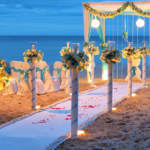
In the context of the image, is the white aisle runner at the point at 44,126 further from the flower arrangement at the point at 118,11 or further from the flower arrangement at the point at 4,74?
the flower arrangement at the point at 118,11

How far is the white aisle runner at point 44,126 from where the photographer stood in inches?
196

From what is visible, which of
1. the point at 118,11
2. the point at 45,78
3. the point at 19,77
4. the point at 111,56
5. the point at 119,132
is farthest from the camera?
the point at 118,11

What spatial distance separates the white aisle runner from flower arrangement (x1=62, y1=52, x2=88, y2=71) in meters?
1.14

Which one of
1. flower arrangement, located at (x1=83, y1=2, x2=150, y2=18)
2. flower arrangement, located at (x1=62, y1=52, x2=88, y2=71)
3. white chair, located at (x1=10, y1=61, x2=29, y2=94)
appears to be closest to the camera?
flower arrangement, located at (x1=62, y1=52, x2=88, y2=71)

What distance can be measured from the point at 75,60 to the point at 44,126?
4.68ft

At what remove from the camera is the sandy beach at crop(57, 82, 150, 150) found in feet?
15.8

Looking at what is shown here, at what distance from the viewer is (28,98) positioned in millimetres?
9109

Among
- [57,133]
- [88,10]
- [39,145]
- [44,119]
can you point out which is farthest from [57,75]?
[39,145]

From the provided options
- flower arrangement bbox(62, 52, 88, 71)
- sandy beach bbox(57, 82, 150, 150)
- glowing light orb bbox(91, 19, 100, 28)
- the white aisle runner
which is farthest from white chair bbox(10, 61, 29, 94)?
flower arrangement bbox(62, 52, 88, 71)

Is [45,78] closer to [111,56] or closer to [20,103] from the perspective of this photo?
[20,103]

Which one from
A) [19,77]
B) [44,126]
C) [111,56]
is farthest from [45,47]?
[44,126]

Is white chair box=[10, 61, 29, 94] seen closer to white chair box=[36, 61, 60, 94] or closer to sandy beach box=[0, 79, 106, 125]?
sandy beach box=[0, 79, 106, 125]

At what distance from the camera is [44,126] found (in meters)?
5.99

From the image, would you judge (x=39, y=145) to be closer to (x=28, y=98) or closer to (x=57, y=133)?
(x=57, y=133)
